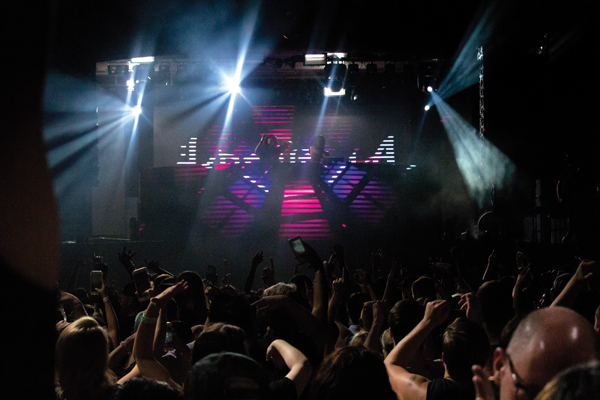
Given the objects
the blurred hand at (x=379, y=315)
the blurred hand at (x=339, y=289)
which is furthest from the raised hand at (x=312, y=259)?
the blurred hand at (x=379, y=315)

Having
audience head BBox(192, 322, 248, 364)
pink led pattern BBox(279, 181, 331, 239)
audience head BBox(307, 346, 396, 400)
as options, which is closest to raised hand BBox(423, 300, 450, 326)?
audience head BBox(307, 346, 396, 400)

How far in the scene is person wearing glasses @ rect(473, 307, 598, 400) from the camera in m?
0.82

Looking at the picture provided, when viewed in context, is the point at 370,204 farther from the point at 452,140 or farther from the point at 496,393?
the point at 496,393

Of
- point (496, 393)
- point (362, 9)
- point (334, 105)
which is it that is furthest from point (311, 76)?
point (496, 393)

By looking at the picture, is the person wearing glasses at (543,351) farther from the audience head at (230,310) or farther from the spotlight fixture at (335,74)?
the spotlight fixture at (335,74)

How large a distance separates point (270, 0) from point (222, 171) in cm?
674

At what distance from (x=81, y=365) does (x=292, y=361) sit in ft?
2.21

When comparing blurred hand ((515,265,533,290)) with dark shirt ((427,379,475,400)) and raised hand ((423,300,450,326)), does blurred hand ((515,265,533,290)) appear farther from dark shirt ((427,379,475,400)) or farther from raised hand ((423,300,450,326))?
dark shirt ((427,379,475,400))

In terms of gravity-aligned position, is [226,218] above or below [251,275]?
below

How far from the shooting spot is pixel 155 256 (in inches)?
377

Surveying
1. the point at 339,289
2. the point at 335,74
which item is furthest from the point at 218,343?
the point at 335,74

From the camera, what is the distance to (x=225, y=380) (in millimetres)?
989

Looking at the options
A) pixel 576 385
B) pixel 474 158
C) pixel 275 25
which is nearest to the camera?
pixel 576 385

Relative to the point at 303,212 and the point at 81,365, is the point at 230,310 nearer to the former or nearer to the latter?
the point at 81,365
